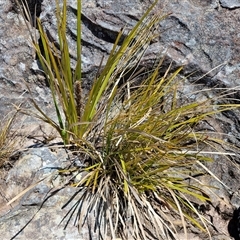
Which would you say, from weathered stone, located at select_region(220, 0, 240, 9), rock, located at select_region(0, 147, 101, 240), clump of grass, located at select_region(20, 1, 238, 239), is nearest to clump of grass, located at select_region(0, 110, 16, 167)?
rock, located at select_region(0, 147, 101, 240)

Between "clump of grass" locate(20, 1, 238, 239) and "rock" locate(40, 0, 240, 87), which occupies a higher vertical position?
"rock" locate(40, 0, 240, 87)

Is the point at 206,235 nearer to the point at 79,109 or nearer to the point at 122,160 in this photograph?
the point at 122,160

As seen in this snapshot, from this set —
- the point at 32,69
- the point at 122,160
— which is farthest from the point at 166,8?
the point at 122,160

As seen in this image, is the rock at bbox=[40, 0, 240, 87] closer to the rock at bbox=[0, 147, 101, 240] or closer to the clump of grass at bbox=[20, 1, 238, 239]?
the clump of grass at bbox=[20, 1, 238, 239]

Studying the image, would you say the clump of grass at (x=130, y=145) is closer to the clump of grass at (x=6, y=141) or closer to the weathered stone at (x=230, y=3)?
the clump of grass at (x=6, y=141)

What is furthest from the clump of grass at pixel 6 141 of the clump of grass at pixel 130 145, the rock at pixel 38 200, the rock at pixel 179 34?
the rock at pixel 179 34

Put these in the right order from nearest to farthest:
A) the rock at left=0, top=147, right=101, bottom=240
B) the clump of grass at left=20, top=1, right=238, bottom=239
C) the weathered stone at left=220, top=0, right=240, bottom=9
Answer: the rock at left=0, top=147, right=101, bottom=240
the clump of grass at left=20, top=1, right=238, bottom=239
the weathered stone at left=220, top=0, right=240, bottom=9

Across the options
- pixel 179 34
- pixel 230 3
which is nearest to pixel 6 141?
pixel 179 34

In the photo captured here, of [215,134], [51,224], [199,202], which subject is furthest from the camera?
[215,134]
